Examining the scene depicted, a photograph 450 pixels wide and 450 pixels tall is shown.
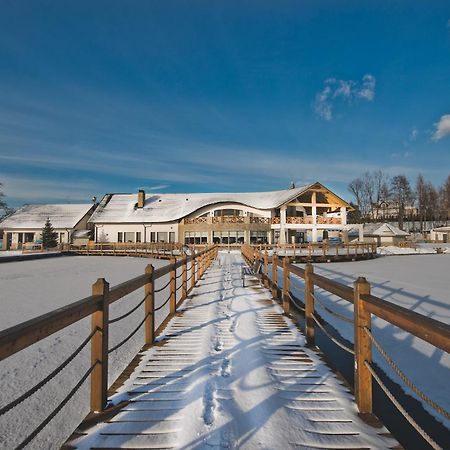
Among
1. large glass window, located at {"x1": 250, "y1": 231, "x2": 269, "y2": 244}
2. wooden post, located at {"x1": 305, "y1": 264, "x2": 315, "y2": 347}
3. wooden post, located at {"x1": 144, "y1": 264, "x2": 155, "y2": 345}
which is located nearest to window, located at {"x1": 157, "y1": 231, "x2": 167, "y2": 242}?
large glass window, located at {"x1": 250, "y1": 231, "x2": 269, "y2": 244}

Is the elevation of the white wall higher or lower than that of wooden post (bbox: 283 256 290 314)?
higher

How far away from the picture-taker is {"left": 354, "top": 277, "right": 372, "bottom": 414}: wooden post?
299 cm

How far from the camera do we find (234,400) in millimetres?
3199

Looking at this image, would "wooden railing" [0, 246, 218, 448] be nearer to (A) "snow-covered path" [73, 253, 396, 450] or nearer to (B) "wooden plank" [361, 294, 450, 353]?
(A) "snow-covered path" [73, 253, 396, 450]

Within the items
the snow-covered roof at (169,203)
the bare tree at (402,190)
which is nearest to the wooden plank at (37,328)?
the snow-covered roof at (169,203)

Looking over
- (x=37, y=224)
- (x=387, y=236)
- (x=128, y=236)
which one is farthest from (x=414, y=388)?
(x=387, y=236)

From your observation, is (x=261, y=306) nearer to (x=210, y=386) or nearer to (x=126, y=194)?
(x=210, y=386)

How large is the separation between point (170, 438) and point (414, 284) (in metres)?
14.1

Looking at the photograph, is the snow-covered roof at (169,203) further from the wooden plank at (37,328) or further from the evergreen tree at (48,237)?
the wooden plank at (37,328)

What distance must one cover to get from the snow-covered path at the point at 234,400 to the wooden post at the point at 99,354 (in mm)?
248

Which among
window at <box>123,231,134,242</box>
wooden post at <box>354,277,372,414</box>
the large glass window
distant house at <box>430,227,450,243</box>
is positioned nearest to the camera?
wooden post at <box>354,277,372,414</box>

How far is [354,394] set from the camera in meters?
3.31

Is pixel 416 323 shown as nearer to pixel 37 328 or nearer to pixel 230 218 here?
pixel 37 328

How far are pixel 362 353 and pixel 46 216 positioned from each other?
48240mm
